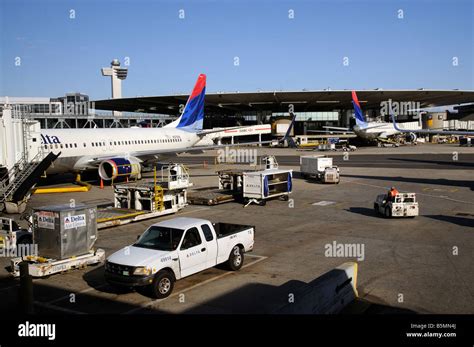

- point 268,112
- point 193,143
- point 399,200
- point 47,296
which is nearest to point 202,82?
point 193,143

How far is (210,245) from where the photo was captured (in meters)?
15.0

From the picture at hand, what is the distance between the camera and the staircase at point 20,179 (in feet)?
85.8

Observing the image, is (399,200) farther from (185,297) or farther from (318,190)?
(185,297)

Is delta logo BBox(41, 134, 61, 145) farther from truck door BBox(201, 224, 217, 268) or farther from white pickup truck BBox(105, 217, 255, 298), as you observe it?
truck door BBox(201, 224, 217, 268)

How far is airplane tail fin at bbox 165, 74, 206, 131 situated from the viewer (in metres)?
51.3

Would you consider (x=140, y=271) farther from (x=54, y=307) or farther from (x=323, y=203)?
(x=323, y=203)

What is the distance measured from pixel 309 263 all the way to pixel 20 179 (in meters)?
18.7

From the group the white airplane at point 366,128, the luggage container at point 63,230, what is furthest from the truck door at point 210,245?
the white airplane at point 366,128

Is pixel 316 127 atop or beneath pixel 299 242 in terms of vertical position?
atop

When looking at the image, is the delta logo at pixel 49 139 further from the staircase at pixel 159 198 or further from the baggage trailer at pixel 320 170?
the baggage trailer at pixel 320 170

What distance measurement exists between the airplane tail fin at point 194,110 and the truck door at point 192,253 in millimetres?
37312

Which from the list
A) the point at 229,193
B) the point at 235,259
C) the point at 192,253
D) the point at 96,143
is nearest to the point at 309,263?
the point at 235,259

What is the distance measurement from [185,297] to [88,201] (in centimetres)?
1971

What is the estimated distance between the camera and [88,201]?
31.2m
